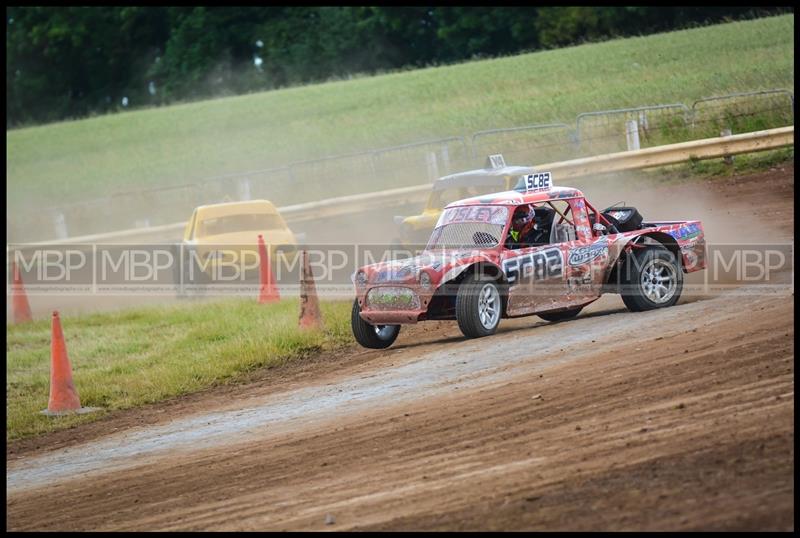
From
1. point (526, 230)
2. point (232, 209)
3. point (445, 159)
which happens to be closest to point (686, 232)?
point (526, 230)

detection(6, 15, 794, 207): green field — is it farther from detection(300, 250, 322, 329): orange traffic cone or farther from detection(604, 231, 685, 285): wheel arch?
detection(300, 250, 322, 329): orange traffic cone

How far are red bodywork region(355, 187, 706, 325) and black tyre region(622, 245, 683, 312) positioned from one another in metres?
0.17

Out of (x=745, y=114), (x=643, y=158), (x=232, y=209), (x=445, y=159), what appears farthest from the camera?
(x=445, y=159)

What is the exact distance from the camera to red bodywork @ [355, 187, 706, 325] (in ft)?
40.3

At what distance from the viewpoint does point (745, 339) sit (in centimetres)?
1028

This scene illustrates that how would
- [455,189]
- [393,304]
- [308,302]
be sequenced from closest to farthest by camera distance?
[393,304] < [308,302] < [455,189]

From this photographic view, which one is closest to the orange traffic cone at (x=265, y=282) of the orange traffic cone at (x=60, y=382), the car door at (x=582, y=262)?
the orange traffic cone at (x=60, y=382)

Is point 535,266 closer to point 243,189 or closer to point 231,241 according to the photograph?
point 231,241

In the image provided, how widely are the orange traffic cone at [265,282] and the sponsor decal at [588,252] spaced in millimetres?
6059

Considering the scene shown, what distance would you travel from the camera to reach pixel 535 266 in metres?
12.6

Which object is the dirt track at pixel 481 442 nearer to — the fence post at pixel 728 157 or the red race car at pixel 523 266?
the red race car at pixel 523 266

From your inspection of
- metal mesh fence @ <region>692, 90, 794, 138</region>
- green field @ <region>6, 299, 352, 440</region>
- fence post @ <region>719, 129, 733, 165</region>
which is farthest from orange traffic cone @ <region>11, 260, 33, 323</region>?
metal mesh fence @ <region>692, 90, 794, 138</region>

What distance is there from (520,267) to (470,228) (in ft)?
2.65

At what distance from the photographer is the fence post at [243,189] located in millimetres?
29172
